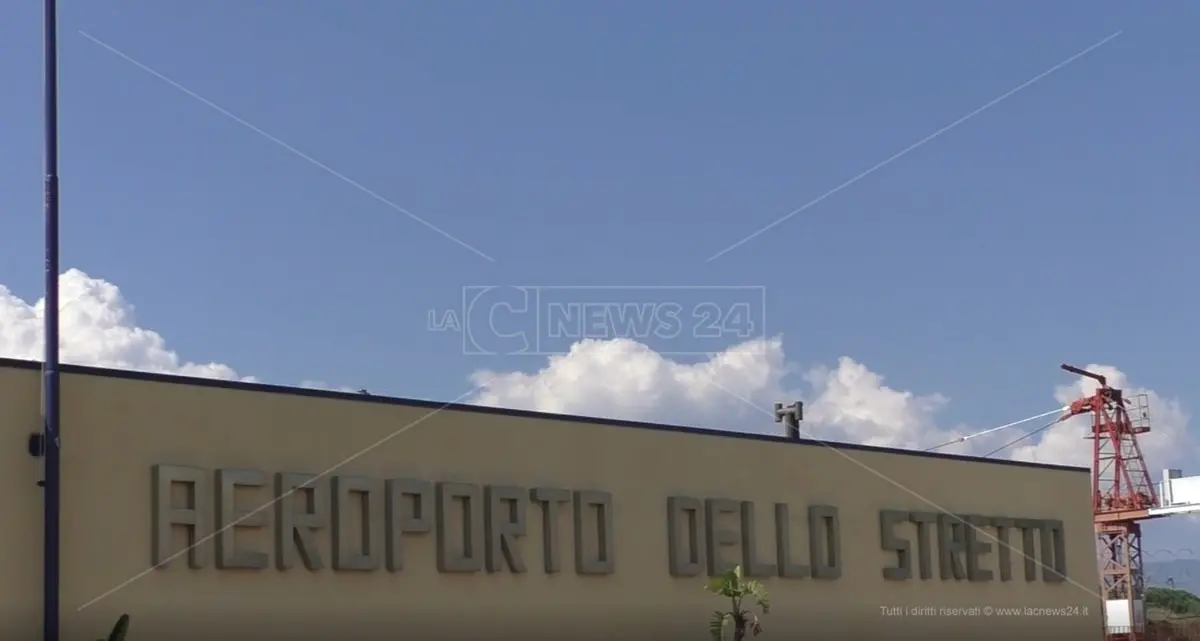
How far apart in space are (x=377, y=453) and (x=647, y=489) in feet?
22.7

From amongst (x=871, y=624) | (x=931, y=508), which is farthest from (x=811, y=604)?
(x=931, y=508)

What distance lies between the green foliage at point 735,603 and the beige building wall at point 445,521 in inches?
16.6

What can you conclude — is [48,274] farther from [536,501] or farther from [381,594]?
[536,501]

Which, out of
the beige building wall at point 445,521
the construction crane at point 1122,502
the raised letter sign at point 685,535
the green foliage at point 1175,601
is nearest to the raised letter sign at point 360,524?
the beige building wall at point 445,521

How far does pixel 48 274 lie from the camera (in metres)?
20.9

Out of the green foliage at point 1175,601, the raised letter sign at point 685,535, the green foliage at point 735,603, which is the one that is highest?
the raised letter sign at point 685,535

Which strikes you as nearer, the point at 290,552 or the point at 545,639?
the point at 290,552

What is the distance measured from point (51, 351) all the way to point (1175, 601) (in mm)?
174232

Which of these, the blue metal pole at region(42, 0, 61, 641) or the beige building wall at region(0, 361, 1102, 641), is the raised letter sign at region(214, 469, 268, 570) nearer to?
the beige building wall at region(0, 361, 1102, 641)

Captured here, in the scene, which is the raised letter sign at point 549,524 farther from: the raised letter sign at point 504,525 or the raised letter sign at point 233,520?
the raised letter sign at point 233,520

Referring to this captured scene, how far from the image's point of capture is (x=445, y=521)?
91.5ft

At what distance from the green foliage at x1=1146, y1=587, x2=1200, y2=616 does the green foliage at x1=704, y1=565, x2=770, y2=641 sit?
5641 inches

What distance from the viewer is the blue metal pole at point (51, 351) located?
20.9 m

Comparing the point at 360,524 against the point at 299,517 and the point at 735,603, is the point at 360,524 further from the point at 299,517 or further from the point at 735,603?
the point at 735,603
